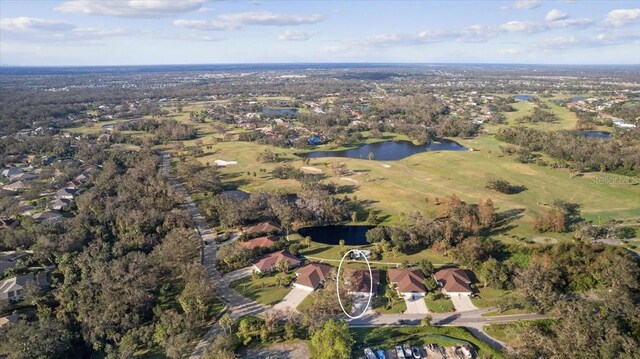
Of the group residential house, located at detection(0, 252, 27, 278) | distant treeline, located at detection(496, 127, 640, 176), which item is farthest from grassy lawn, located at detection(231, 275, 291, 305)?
distant treeline, located at detection(496, 127, 640, 176)

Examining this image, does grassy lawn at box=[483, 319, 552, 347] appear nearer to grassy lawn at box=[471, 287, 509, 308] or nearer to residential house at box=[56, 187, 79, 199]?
grassy lawn at box=[471, 287, 509, 308]

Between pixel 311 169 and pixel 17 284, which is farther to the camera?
pixel 311 169

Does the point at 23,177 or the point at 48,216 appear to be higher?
the point at 23,177

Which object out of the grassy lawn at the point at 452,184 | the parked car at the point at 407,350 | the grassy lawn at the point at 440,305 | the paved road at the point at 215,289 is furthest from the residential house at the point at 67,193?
the parked car at the point at 407,350

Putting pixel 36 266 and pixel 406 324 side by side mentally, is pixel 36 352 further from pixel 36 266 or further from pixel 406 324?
pixel 406 324

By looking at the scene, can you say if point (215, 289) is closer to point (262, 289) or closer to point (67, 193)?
point (262, 289)

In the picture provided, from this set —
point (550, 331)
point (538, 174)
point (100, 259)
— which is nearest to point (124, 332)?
point (100, 259)

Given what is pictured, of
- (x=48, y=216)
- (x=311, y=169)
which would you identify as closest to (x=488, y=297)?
(x=311, y=169)
